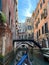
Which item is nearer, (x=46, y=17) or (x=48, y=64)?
(x=48, y=64)

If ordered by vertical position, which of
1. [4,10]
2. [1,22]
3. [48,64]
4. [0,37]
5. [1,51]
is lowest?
[48,64]

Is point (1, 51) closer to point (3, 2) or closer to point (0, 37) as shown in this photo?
point (0, 37)

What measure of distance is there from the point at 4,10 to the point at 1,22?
0.99 m

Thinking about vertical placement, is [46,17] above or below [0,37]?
above

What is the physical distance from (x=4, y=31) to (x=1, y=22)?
1.53 feet

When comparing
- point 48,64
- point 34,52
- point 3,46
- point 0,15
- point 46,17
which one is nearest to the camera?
point 0,15

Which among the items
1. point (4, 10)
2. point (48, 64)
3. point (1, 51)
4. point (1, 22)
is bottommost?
point (48, 64)

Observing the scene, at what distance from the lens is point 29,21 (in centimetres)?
2647

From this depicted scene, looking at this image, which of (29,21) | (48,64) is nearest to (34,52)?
(48,64)

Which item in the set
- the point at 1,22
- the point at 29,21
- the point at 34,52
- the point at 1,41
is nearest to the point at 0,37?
the point at 1,41

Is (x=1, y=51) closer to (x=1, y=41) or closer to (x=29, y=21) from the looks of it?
(x=1, y=41)

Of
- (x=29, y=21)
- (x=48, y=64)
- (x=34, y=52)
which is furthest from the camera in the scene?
(x=29, y=21)

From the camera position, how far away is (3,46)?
8125 mm

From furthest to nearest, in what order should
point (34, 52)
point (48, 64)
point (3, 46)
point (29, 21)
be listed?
point (29, 21) → point (34, 52) → point (48, 64) → point (3, 46)
